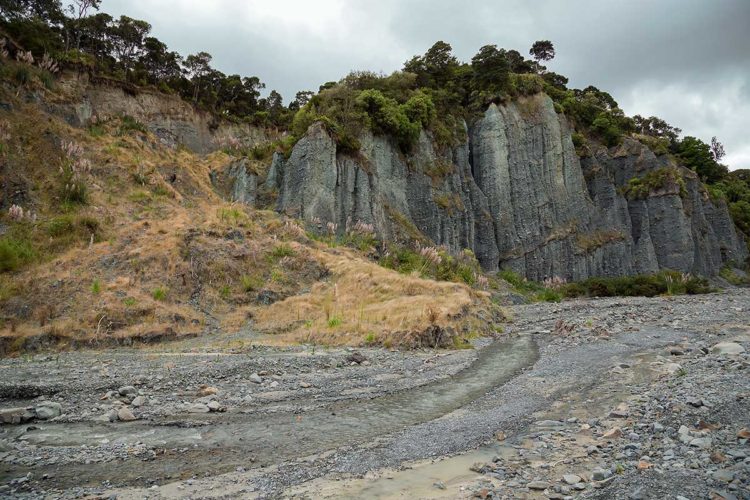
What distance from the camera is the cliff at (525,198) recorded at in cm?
3522

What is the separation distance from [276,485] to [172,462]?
191 centimetres

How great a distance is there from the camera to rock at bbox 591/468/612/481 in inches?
237

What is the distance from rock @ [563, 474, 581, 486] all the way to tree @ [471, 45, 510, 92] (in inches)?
2063

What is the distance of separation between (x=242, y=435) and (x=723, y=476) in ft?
23.3

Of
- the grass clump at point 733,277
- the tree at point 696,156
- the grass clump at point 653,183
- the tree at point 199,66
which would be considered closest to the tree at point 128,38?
the tree at point 199,66

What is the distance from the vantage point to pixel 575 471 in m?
6.48

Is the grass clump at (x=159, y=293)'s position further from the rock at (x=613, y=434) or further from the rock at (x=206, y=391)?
the rock at (x=613, y=434)

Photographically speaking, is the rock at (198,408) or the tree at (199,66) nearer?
the rock at (198,408)

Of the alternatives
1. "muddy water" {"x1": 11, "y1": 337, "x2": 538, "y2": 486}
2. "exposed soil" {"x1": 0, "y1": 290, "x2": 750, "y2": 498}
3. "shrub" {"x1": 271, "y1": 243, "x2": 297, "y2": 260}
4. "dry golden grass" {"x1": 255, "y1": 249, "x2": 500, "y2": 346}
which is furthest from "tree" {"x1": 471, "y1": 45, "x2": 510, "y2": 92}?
"muddy water" {"x1": 11, "y1": 337, "x2": 538, "y2": 486}

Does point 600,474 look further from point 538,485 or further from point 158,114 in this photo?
point 158,114

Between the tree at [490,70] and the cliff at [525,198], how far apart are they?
3.56 metres

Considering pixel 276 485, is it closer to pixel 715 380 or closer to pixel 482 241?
pixel 715 380

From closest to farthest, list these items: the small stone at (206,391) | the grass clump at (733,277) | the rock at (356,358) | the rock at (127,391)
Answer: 1. the rock at (127,391)
2. the small stone at (206,391)
3. the rock at (356,358)
4. the grass clump at (733,277)

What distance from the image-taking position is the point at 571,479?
6.12 meters
